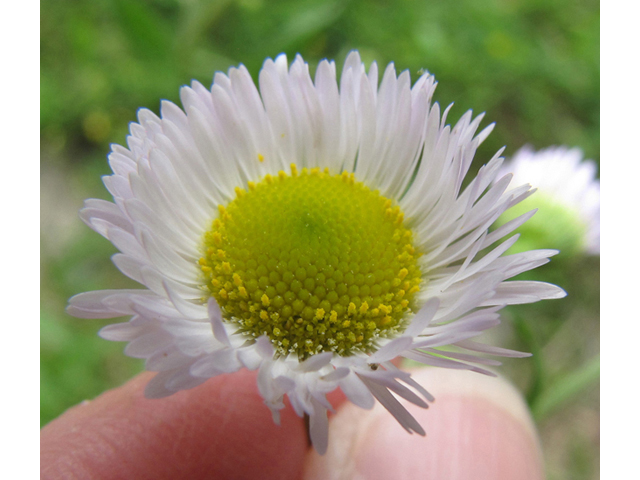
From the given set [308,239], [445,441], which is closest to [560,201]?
[445,441]

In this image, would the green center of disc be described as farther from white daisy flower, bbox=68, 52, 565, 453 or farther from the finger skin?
the finger skin

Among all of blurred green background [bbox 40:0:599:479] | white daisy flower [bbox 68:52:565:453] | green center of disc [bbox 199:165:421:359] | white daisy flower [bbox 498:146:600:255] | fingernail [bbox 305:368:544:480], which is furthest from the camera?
blurred green background [bbox 40:0:599:479]

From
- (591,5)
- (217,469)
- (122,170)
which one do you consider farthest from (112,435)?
(591,5)

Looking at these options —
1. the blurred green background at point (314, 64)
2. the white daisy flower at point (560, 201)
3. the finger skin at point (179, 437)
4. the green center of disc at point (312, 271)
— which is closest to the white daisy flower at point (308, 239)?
the green center of disc at point (312, 271)

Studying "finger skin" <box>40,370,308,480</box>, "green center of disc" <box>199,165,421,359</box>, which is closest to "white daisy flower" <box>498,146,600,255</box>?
"green center of disc" <box>199,165,421,359</box>

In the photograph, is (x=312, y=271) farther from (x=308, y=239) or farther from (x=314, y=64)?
(x=314, y=64)

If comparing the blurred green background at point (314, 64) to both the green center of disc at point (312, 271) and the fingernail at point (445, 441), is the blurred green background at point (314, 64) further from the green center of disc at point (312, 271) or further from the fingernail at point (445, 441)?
the green center of disc at point (312, 271)

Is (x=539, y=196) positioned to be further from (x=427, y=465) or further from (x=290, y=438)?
(x=290, y=438)
